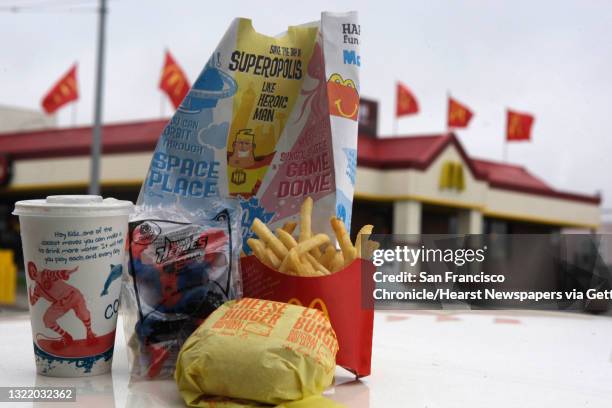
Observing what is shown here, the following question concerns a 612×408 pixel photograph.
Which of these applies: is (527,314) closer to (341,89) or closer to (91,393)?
(341,89)

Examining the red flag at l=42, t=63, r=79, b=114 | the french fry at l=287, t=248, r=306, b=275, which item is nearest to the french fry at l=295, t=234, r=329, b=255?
the french fry at l=287, t=248, r=306, b=275

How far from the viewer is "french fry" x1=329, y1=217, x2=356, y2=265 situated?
80.4 inches

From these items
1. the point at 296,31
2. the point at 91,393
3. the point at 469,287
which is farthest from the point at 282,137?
the point at 91,393

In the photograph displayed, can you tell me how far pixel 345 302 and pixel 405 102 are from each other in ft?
67.8

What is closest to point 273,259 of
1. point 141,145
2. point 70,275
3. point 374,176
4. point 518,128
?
point 70,275

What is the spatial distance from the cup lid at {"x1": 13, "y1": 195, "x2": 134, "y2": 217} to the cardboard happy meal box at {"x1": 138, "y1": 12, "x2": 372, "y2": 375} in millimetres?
171

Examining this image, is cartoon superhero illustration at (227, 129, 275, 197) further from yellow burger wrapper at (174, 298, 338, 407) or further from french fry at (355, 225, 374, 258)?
yellow burger wrapper at (174, 298, 338, 407)

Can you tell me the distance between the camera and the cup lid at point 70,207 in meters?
2.00

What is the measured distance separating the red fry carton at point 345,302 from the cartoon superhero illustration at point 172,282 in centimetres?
22

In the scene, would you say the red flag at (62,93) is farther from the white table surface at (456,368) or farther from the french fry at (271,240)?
the french fry at (271,240)

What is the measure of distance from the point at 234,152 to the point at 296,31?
1.50ft

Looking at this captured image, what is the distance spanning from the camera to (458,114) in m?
22.7

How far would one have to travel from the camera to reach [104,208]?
79.7 inches

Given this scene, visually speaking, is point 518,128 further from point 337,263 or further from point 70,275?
point 70,275
